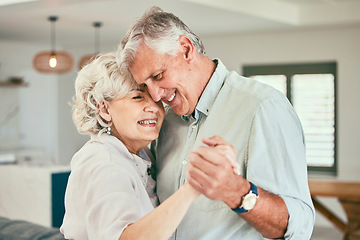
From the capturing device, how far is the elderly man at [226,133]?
1.35 m

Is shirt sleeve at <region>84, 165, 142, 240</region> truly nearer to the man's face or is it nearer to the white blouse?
the white blouse

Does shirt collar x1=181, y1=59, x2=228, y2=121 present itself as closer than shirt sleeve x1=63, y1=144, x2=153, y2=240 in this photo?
No

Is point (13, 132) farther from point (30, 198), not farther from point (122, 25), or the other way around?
point (30, 198)

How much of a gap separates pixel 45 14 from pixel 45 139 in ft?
13.8

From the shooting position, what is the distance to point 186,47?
4.99 ft

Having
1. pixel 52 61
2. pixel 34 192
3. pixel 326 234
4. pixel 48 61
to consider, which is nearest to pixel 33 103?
pixel 48 61

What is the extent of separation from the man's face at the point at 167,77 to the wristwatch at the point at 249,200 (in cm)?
40

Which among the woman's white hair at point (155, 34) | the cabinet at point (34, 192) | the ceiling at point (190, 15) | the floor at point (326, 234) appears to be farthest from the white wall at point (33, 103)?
the woman's white hair at point (155, 34)

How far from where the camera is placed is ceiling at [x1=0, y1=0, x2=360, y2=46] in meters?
5.26

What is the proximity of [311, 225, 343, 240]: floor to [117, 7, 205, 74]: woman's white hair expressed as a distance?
5.71m

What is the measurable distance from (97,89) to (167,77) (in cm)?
24

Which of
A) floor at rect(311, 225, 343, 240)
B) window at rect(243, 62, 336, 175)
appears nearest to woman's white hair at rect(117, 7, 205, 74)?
floor at rect(311, 225, 343, 240)

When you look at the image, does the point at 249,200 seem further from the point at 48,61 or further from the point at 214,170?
the point at 48,61

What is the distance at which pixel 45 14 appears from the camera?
5.83 metres
